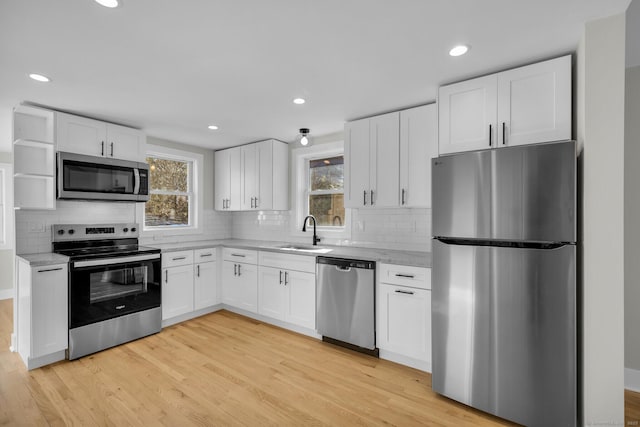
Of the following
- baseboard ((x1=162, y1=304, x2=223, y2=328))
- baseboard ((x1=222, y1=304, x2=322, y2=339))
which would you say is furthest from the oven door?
baseboard ((x1=222, y1=304, x2=322, y2=339))

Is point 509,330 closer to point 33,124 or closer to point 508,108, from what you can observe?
point 508,108

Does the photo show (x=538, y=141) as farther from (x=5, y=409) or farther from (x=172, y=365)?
(x=5, y=409)

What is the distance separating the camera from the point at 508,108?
2242mm

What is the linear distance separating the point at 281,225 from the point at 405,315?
7.98 feet

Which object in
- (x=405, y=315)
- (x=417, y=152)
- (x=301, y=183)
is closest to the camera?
(x=405, y=315)

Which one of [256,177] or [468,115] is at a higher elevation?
[468,115]

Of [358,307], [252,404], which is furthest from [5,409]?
[358,307]

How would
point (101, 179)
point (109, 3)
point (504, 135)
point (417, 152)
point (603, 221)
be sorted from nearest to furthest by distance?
point (109, 3), point (603, 221), point (504, 135), point (417, 152), point (101, 179)

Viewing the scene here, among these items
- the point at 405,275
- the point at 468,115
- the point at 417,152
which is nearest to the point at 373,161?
the point at 417,152

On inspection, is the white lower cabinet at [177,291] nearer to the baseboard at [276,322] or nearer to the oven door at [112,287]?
the oven door at [112,287]

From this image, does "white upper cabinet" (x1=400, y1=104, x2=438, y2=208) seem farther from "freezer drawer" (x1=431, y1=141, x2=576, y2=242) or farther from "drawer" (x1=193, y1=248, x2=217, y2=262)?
"drawer" (x1=193, y1=248, x2=217, y2=262)

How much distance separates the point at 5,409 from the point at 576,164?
→ 407cm

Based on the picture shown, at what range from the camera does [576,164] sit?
6.08 feet

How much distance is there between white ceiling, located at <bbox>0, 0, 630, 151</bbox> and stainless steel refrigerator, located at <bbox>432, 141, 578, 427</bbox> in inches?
27.9
